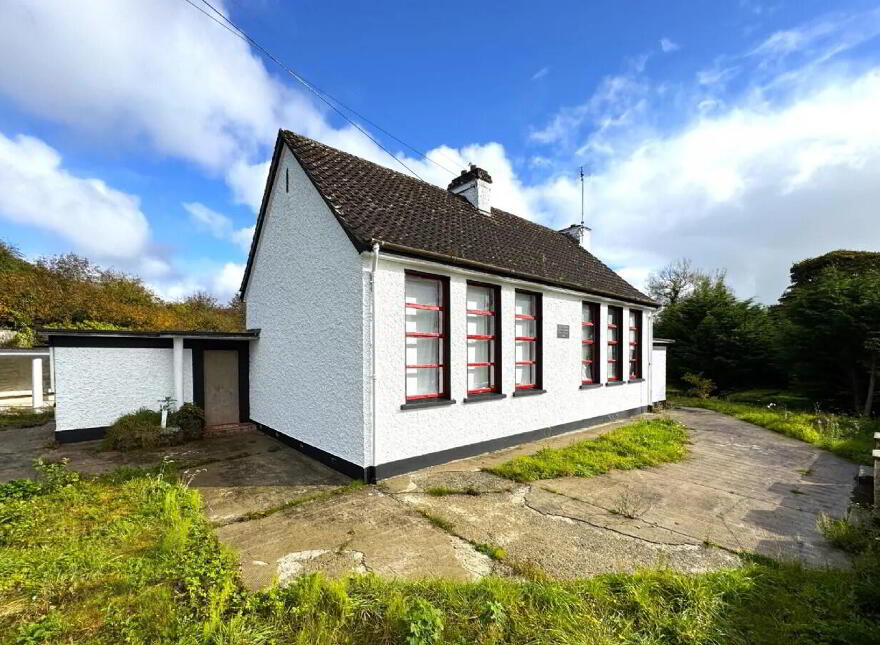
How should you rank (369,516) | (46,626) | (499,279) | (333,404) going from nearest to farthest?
(46,626) < (369,516) < (333,404) < (499,279)

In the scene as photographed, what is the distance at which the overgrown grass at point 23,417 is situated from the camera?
33.7 feet

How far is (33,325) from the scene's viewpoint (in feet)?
47.6

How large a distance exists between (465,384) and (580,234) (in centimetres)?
1013

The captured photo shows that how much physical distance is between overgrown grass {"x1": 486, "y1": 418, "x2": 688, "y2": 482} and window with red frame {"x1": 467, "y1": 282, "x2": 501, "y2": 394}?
165cm

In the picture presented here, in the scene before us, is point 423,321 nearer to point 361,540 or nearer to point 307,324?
point 307,324

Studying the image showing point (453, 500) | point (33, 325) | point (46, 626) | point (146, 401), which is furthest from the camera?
point (33, 325)

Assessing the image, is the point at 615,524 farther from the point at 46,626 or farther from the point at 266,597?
the point at 46,626

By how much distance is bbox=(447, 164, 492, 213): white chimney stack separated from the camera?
11172 mm

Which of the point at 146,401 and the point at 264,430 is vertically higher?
the point at 146,401

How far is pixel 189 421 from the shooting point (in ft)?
28.4

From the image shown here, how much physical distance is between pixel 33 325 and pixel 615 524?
20.7 meters

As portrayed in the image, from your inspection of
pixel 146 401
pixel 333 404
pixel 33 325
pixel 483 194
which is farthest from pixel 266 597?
pixel 33 325

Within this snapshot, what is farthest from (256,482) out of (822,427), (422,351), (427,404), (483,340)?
(822,427)

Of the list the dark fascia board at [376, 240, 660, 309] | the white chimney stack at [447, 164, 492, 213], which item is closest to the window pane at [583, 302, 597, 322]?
the dark fascia board at [376, 240, 660, 309]
